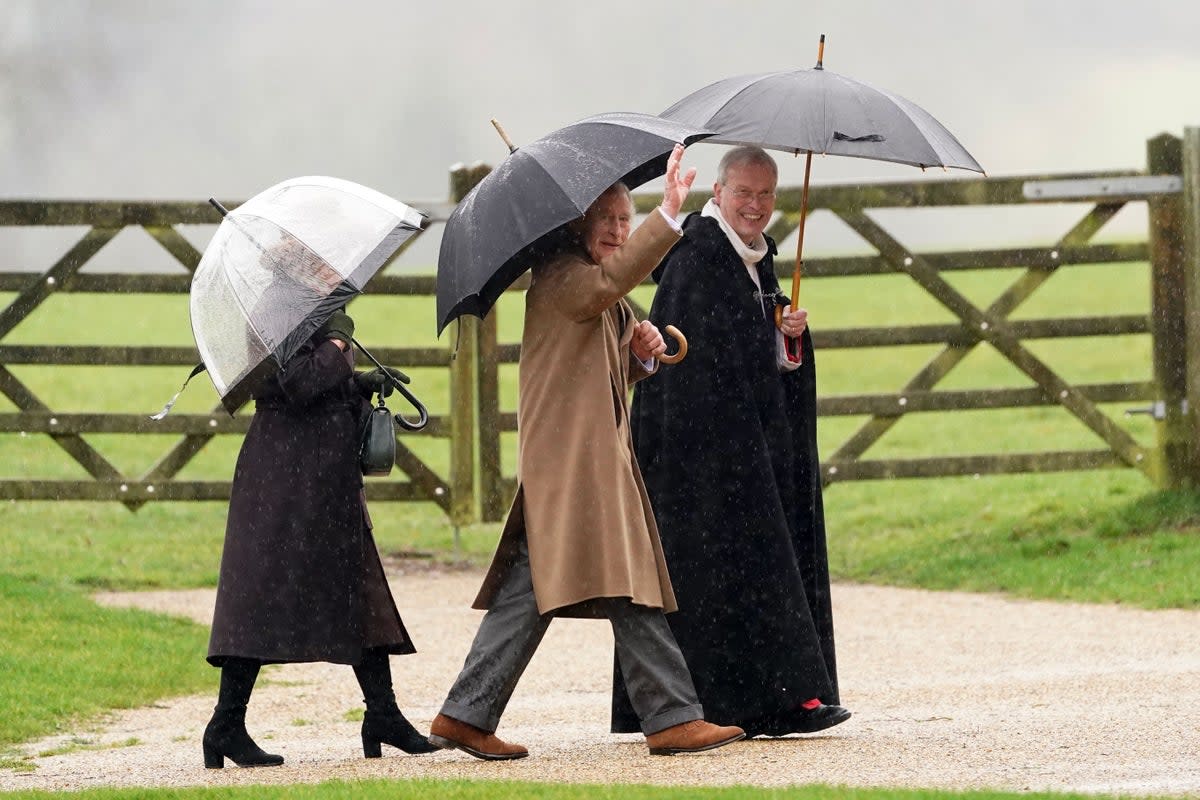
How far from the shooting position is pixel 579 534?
5.27m

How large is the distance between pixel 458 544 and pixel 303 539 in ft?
19.8

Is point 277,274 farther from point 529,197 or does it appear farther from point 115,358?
point 115,358

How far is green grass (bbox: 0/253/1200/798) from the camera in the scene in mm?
7676

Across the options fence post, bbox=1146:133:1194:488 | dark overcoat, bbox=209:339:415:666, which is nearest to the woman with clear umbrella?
dark overcoat, bbox=209:339:415:666

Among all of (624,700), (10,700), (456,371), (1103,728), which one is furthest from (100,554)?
(1103,728)

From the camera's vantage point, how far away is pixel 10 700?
717cm

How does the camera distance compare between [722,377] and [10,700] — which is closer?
[722,377]

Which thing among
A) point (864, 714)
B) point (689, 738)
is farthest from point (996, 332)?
point (689, 738)

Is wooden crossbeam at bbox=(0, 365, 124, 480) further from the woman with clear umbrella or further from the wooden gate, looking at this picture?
the woman with clear umbrella

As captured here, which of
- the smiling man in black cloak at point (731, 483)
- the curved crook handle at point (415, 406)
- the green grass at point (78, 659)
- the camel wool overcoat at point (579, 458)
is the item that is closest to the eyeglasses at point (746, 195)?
the smiling man in black cloak at point (731, 483)

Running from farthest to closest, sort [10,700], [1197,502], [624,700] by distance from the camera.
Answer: [1197,502], [10,700], [624,700]

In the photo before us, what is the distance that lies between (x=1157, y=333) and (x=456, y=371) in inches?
172

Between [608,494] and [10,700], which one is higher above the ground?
[608,494]

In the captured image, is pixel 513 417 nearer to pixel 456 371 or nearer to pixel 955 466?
pixel 456 371
